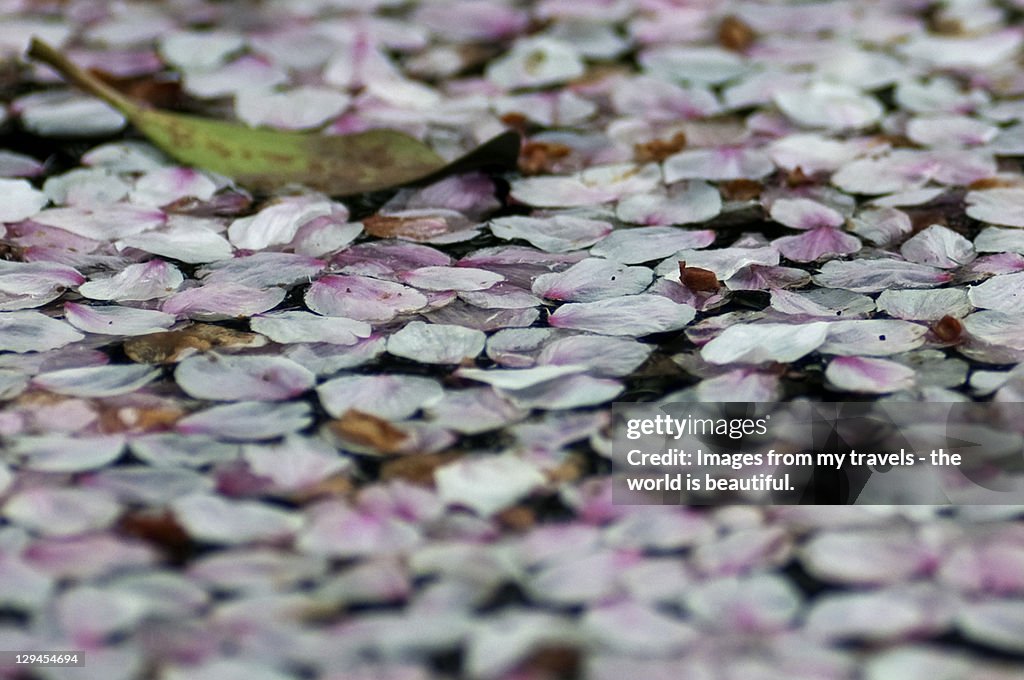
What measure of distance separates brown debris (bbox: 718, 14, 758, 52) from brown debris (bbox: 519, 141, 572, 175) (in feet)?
1.13

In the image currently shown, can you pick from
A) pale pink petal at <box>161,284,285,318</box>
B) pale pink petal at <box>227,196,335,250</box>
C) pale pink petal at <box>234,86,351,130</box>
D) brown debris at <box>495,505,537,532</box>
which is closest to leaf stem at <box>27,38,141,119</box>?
pale pink petal at <box>234,86,351,130</box>

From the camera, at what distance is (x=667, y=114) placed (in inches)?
48.1

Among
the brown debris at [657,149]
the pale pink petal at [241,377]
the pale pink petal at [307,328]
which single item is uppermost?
the brown debris at [657,149]

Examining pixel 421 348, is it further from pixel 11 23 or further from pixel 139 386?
pixel 11 23

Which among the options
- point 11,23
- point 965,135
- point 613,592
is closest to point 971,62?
point 965,135

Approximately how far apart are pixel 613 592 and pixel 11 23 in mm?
1154

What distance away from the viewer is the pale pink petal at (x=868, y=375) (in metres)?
0.75

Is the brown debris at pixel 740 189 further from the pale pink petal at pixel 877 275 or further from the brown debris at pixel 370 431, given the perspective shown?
the brown debris at pixel 370 431

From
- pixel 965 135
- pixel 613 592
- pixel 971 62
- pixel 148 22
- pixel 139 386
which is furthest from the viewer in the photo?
pixel 148 22

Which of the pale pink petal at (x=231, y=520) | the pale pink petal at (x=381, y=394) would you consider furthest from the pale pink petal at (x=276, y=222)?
the pale pink petal at (x=231, y=520)

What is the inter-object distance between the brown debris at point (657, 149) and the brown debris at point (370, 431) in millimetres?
475

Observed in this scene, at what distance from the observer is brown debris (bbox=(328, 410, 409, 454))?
71cm

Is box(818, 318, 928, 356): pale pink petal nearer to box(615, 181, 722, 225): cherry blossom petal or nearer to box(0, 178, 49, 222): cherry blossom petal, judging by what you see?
box(615, 181, 722, 225): cherry blossom petal

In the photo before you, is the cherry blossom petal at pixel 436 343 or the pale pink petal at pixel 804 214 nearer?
the cherry blossom petal at pixel 436 343
